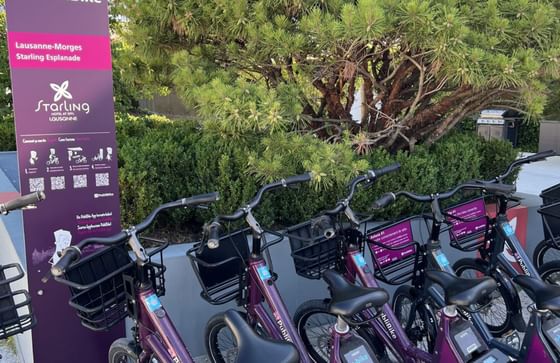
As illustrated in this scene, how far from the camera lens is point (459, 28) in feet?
9.27

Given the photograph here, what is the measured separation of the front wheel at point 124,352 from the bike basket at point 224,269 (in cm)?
42

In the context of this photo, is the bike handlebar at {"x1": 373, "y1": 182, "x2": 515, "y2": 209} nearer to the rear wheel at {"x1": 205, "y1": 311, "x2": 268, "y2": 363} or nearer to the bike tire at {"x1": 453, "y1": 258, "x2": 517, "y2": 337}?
the bike tire at {"x1": 453, "y1": 258, "x2": 517, "y2": 337}

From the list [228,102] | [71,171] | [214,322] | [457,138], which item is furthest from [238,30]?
[457,138]

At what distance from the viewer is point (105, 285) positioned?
2.38m

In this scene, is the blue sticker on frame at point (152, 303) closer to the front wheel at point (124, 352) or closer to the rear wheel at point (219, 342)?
the front wheel at point (124, 352)

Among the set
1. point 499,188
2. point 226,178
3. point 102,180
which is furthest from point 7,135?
point 499,188

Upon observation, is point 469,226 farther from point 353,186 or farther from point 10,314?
point 10,314

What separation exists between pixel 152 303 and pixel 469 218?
217 cm

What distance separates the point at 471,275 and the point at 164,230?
2246mm

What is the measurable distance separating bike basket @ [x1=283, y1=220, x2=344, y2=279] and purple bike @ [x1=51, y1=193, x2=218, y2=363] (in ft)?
2.14

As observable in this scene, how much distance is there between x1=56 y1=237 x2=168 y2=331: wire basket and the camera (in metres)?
2.29

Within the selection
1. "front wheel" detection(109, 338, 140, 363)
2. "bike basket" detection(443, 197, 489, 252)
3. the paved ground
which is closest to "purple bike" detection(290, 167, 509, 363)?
"bike basket" detection(443, 197, 489, 252)

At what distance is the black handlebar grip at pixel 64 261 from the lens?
200 centimetres

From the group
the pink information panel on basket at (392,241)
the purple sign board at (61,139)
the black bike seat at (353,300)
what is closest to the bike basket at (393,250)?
the pink information panel on basket at (392,241)
